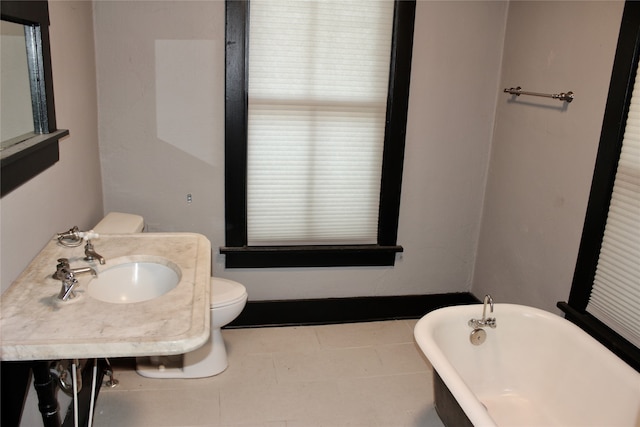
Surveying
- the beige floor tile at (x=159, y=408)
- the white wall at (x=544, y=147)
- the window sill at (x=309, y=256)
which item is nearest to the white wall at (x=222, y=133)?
the window sill at (x=309, y=256)

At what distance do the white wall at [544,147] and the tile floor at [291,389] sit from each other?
0.75 metres

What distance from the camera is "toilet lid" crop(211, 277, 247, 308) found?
101 inches

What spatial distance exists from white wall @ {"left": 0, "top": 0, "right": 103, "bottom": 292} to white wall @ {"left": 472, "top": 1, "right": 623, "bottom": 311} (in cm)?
221

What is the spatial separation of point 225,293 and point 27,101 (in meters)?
1.25

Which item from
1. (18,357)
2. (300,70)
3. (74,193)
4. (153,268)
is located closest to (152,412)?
(153,268)

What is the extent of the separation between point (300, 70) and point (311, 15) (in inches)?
11.2

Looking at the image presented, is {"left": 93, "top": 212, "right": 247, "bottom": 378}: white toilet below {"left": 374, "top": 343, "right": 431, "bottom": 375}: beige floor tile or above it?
above

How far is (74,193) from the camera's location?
2301mm

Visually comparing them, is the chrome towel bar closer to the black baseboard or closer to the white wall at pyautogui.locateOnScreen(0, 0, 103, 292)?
the black baseboard

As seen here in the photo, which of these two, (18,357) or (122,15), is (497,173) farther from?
(18,357)

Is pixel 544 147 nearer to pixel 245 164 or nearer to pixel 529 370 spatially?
pixel 529 370

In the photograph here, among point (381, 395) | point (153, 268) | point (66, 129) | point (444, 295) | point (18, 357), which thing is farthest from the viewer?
point (444, 295)

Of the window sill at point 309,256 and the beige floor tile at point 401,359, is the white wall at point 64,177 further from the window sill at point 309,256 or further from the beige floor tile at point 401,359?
the beige floor tile at point 401,359

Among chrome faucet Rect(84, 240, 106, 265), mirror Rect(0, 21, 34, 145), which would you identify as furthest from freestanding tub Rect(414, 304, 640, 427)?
mirror Rect(0, 21, 34, 145)
